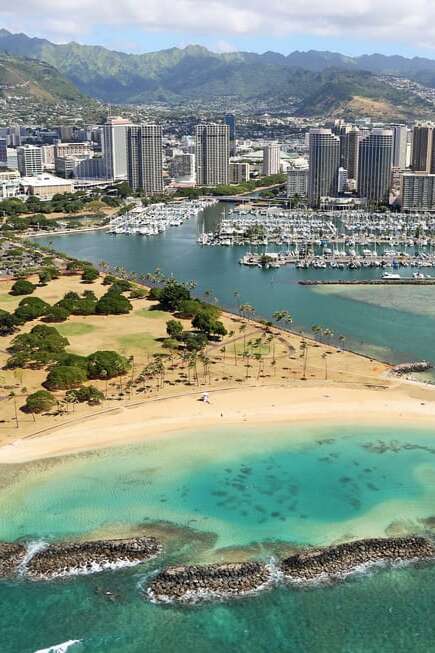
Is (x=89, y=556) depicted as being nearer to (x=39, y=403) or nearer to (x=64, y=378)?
(x=39, y=403)

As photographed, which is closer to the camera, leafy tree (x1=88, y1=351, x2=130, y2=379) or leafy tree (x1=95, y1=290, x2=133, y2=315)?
leafy tree (x1=88, y1=351, x2=130, y2=379)

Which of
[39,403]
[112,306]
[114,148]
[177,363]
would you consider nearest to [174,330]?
[177,363]

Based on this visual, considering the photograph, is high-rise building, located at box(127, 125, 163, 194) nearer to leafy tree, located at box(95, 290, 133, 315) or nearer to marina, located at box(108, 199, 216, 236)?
marina, located at box(108, 199, 216, 236)

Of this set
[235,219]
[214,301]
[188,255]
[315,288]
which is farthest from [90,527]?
[235,219]

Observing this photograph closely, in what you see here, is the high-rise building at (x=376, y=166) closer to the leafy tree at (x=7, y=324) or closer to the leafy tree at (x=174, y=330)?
the leafy tree at (x=174, y=330)

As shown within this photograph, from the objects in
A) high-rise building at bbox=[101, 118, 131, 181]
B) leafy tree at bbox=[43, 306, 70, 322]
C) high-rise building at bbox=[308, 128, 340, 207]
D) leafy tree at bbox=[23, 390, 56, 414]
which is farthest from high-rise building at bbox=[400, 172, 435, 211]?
leafy tree at bbox=[23, 390, 56, 414]

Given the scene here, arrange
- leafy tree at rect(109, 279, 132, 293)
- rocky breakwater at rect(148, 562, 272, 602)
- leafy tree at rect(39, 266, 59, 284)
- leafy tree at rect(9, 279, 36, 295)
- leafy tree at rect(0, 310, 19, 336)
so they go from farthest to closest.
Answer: leafy tree at rect(39, 266, 59, 284), leafy tree at rect(109, 279, 132, 293), leafy tree at rect(9, 279, 36, 295), leafy tree at rect(0, 310, 19, 336), rocky breakwater at rect(148, 562, 272, 602)
